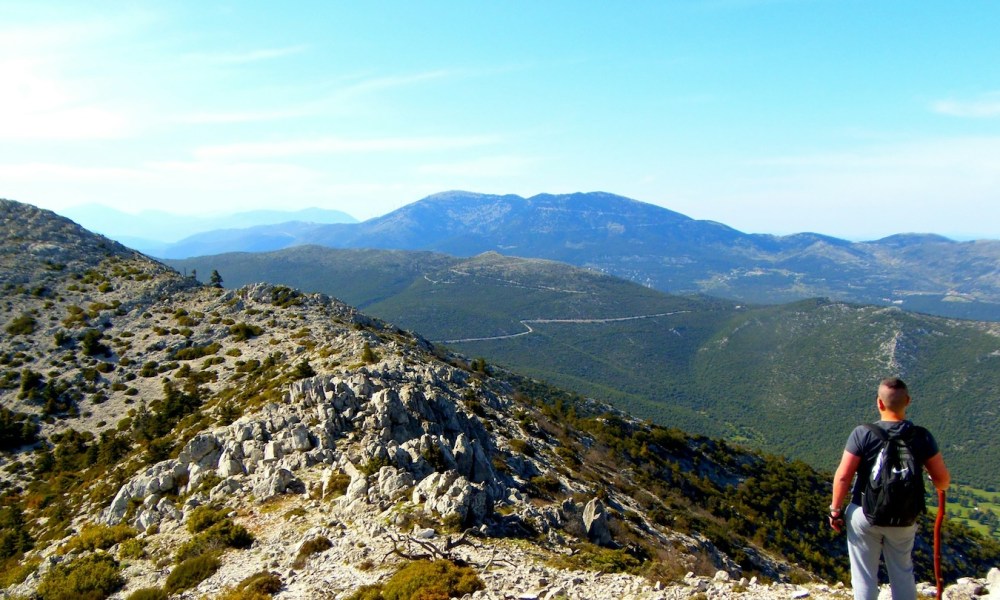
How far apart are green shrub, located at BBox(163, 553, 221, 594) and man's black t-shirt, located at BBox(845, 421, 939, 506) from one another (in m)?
17.4

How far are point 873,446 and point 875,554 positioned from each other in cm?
197

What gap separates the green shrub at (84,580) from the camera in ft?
56.0

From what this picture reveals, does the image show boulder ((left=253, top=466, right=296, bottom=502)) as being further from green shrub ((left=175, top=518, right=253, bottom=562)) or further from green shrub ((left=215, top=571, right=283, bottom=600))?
green shrub ((left=215, top=571, right=283, bottom=600))

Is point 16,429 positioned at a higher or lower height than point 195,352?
lower

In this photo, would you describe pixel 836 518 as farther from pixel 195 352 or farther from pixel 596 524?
pixel 195 352

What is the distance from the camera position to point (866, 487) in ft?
27.0

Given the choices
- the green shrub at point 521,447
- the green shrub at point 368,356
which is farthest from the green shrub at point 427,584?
the green shrub at point 368,356

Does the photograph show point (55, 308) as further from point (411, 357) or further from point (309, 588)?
point (309, 588)

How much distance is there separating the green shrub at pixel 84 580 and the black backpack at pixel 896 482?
21026 millimetres

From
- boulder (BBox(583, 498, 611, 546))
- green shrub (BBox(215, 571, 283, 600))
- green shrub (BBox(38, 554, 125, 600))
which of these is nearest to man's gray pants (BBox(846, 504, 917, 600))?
boulder (BBox(583, 498, 611, 546))

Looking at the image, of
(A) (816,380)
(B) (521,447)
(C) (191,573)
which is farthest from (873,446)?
(A) (816,380)

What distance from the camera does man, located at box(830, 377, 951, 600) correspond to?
7875 mm

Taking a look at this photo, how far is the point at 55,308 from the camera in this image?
2251 inches

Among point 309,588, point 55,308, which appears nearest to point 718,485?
point 309,588
